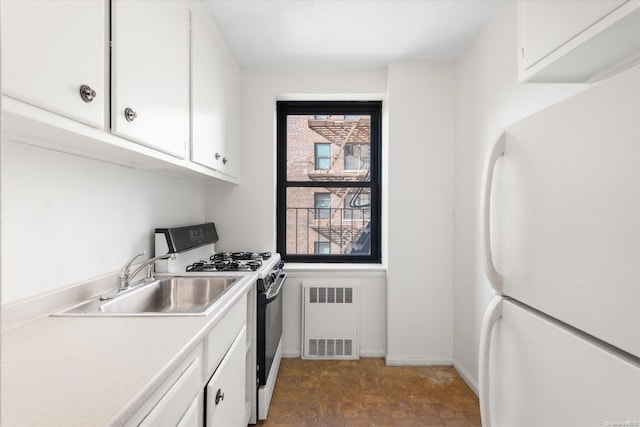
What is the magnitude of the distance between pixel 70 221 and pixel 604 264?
5.63 ft

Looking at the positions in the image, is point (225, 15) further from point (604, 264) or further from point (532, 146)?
point (604, 264)

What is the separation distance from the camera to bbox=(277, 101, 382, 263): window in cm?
312

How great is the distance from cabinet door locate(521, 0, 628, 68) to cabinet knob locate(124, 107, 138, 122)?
54.1 inches

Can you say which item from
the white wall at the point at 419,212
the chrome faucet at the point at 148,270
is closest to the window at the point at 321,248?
the white wall at the point at 419,212

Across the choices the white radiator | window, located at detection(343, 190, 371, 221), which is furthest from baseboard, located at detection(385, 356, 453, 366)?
window, located at detection(343, 190, 371, 221)

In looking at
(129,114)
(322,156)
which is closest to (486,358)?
(129,114)

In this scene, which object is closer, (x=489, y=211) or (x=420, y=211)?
(x=489, y=211)

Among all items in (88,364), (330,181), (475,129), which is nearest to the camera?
(88,364)

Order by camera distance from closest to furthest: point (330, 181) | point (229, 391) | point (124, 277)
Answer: point (229, 391), point (124, 277), point (330, 181)

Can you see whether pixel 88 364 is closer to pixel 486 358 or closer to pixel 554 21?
pixel 486 358

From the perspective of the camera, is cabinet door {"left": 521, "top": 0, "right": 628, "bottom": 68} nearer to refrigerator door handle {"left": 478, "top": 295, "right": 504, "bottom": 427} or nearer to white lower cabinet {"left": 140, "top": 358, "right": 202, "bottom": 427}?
refrigerator door handle {"left": 478, "top": 295, "right": 504, "bottom": 427}

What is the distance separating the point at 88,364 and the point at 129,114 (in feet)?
2.55

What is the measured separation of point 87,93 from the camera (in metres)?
0.99

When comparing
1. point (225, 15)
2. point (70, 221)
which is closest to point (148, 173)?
point (70, 221)
